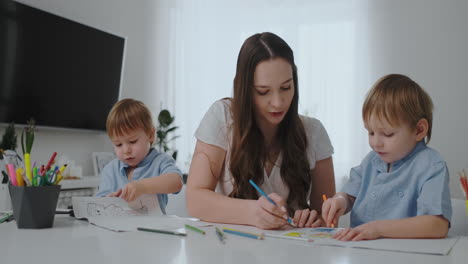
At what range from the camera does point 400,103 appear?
113 centimetres

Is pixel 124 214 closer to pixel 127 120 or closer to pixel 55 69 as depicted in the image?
pixel 127 120

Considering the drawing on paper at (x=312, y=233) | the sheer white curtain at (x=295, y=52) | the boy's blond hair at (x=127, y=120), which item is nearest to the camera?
the drawing on paper at (x=312, y=233)

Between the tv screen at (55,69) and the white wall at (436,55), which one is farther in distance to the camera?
the white wall at (436,55)

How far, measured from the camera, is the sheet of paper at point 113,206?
113cm

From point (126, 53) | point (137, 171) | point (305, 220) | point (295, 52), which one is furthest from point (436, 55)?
point (305, 220)

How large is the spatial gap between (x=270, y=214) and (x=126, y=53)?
11.5 feet

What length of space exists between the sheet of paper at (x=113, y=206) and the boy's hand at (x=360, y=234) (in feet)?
1.76

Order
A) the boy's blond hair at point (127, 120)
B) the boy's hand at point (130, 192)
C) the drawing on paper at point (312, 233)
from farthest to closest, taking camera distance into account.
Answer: the boy's blond hair at point (127, 120)
the boy's hand at point (130, 192)
the drawing on paper at point (312, 233)

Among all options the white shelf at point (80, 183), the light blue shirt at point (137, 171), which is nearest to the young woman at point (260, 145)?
the light blue shirt at point (137, 171)

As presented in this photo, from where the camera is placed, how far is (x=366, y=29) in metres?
4.35

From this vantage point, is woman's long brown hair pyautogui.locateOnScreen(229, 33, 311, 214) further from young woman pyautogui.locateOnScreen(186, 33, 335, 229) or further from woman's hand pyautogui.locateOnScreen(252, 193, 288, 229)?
woman's hand pyautogui.locateOnScreen(252, 193, 288, 229)

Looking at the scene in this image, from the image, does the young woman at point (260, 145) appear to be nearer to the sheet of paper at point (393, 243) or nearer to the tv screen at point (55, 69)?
the sheet of paper at point (393, 243)

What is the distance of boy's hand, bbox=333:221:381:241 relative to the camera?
89cm

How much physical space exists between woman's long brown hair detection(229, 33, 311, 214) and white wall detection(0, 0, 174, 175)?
7.76 feet
